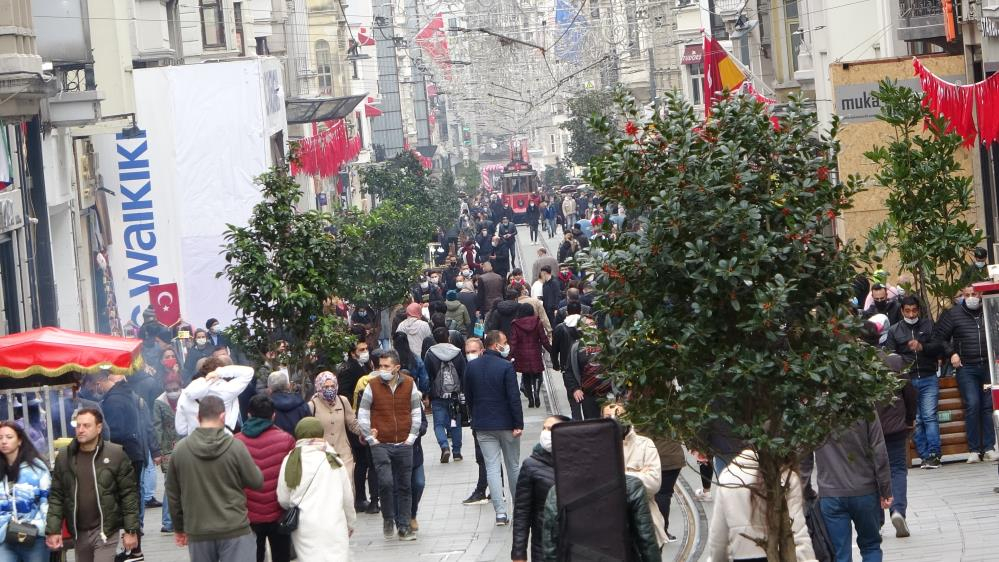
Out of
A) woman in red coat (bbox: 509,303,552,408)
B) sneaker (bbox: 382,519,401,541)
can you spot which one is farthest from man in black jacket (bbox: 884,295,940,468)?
woman in red coat (bbox: 509,303,552,408)

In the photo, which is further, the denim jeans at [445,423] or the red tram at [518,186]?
the red tram at [518,186]

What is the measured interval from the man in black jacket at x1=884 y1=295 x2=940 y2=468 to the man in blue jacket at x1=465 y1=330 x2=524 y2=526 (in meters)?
3.32

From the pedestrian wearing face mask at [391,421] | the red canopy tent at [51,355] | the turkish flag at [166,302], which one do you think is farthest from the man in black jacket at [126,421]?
the turkish flag at [166,302]

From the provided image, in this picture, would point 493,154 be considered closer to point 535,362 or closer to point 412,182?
point 412,182

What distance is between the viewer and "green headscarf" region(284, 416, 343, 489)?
407 inches

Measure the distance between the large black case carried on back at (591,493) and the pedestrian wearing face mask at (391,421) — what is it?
17.8 ft

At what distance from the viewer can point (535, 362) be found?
20.4m

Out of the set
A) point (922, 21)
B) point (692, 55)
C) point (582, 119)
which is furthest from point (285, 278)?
point (582, 119)

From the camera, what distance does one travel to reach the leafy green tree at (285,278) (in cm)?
1666

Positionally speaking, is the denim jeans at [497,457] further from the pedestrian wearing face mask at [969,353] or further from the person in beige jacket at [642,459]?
the person in beige jacket at [642,459]

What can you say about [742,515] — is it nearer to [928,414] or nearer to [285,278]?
[928,414]

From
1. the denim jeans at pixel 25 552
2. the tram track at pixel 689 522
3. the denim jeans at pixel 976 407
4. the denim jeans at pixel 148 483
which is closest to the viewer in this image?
the denim jeans at pixel 25 552

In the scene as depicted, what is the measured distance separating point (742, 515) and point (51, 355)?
226 inches

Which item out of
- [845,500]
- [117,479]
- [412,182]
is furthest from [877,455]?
[412,182]
